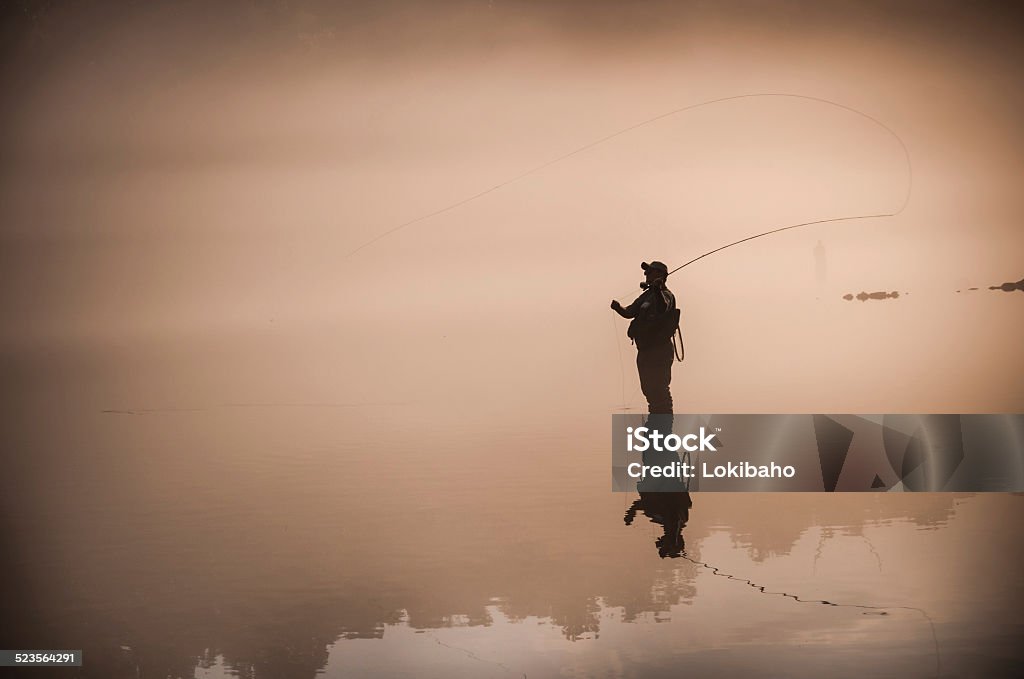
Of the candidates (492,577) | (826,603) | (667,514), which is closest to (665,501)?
(667,514)

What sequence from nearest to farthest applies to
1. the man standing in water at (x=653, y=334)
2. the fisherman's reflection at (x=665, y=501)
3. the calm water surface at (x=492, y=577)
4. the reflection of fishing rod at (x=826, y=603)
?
the reflection of fishing rod at (x=826, y=603)
the calm water surface at (x=492, y=577)
the fisherman's reflection at (x=665, y=501)
the man standing in water at (x=653, y=334)

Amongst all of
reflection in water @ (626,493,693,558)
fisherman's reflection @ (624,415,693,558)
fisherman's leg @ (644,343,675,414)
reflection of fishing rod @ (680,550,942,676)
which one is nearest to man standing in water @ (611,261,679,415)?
fisherman's leg @ (644,343,675,414)

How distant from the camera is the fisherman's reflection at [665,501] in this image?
5512mm

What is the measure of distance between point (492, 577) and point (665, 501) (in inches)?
75.6

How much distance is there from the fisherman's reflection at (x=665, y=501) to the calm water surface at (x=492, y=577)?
61 mm

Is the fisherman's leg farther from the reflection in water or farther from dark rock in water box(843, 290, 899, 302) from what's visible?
dark rock in water box(843, 290, 899, 302)

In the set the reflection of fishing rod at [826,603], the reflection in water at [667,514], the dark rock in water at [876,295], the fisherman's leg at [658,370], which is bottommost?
the reflection of fishing rod at [826,603]

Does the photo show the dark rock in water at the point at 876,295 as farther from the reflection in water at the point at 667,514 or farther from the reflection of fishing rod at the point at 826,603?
the reflection of fishing rod at the point at 826,603

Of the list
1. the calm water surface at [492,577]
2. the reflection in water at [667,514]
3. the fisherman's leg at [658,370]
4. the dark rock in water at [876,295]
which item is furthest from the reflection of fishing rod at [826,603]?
the dark rock in water at [876,295]

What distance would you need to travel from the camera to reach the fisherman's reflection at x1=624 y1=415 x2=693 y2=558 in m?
5.51

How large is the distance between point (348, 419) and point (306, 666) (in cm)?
758

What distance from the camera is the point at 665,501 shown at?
21.6ft

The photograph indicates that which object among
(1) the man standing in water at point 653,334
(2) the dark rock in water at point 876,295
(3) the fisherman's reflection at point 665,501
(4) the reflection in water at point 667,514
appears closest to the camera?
(4) the reflection in water at point 667,514

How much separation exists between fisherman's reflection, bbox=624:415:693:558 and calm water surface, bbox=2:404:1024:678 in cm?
6
